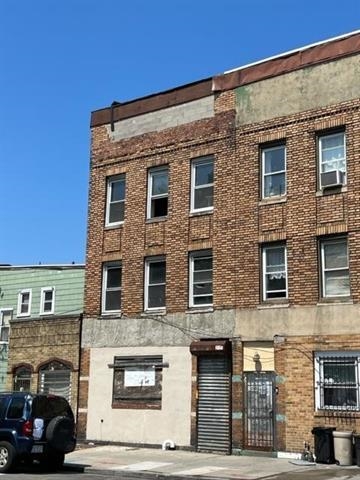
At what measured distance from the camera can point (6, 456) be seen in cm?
1552

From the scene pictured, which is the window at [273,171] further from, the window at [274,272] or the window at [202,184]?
the window at [202,184]

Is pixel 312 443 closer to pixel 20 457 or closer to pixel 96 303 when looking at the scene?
pixel 20 457

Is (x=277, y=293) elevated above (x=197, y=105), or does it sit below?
below

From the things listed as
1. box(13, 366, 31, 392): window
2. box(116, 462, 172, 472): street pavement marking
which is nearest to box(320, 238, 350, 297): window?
box(116, 462, 172, 472): street pavement marking

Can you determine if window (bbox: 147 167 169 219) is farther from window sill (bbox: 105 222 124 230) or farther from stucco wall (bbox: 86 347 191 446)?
stucco wall (bbox: 86 347 191 446)

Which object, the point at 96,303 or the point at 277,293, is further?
the point at 96,303

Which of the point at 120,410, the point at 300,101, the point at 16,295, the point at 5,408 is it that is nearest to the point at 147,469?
the point at 5,408

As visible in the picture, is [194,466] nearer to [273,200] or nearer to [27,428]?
[27,428]

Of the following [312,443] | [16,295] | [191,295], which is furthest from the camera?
[16,295]

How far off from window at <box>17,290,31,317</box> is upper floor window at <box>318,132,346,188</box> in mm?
16078

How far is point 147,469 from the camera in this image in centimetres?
1636

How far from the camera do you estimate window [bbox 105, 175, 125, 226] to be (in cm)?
2341

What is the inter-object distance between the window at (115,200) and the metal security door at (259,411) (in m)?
7.34

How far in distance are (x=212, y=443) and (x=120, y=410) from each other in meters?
3.54
